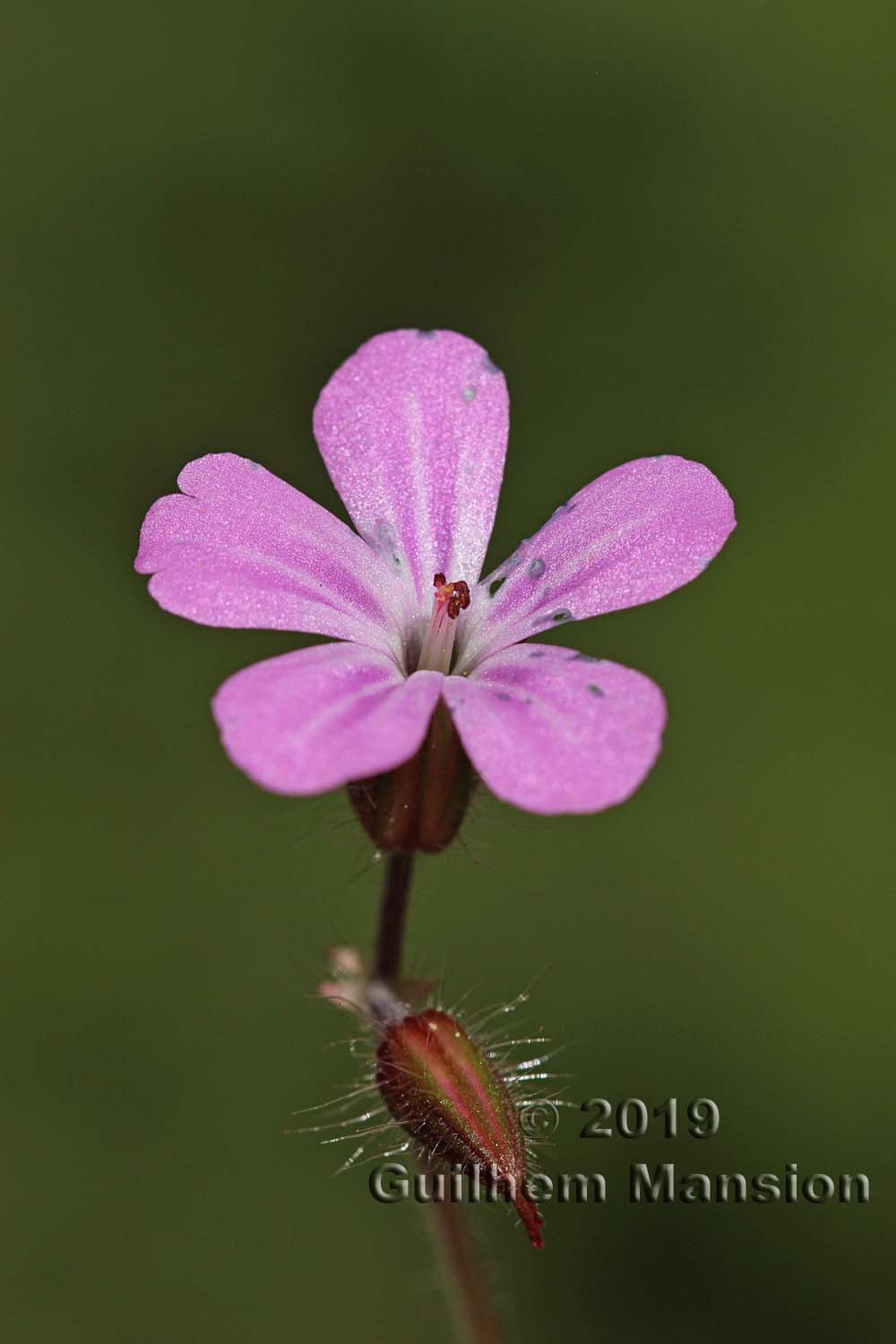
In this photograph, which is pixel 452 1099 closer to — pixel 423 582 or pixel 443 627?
pixel 443 627

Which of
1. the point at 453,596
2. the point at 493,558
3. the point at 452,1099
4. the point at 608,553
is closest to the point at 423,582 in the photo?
the point at 453,596

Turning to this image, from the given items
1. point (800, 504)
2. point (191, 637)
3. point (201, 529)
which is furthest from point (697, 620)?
point (201, 529)

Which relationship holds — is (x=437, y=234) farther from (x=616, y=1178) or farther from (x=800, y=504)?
(x=616, y=1178)

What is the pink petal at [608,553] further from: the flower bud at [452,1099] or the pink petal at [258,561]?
the flower bud at [452,1099]

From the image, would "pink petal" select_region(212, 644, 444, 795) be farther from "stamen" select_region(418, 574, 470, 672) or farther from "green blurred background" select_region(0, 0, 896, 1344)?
"green blurred background" select_region(0, 0, 896, 1344)

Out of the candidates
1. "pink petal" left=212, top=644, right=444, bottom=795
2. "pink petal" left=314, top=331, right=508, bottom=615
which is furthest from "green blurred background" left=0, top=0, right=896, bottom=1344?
"pink petal" left=212, top=644, right=444, bottom=795

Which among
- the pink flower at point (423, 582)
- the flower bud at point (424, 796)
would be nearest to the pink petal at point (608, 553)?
the pink flower at point (423, 582)
